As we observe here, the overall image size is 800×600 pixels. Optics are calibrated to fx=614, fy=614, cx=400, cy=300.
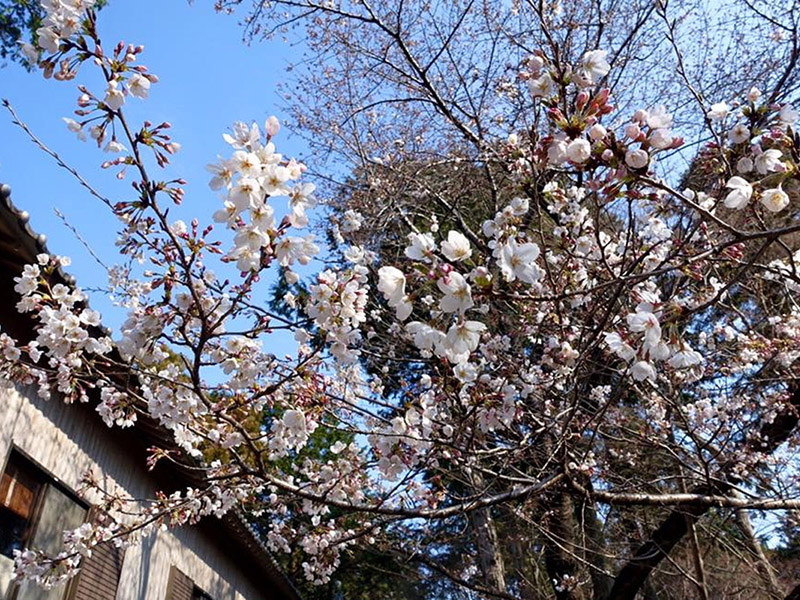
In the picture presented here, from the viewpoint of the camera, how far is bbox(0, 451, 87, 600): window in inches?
152

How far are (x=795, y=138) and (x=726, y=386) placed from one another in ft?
13.5

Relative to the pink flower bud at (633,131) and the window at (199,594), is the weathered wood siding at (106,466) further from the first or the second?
the pink flower bud at (633,131)

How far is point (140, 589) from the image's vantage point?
18.6 ft

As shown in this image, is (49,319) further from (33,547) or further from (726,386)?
(726,386)

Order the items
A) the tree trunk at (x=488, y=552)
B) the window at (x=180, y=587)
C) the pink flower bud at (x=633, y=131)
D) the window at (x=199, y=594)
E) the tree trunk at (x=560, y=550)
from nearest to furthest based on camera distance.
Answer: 1. the pink flower bud at (x=633, y=131)
2. the window at (x=180, y=587)
3. the tree trunk at (x=560, y=550)
4. the window at (x=199, y=594)
5. the tree trunk at (x=488, y=552)

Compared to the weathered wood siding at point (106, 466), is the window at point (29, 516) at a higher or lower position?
lower

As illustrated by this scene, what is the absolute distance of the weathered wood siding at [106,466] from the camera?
408cm

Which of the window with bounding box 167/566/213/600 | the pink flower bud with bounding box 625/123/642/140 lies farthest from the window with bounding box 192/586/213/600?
the pink flower bud with bounding box 625/123/642/140

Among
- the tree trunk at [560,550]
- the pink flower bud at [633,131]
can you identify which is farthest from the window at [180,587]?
the pink flower bud at [633,131]

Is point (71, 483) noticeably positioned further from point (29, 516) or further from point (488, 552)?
point (488, 552)

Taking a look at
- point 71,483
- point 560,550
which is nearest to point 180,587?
point 71,483

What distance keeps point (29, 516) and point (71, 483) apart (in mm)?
506

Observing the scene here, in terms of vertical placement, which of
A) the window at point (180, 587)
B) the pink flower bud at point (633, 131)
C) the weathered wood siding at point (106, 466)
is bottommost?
the pink flower bud at point (633, 131)

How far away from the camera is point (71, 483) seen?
465cm
